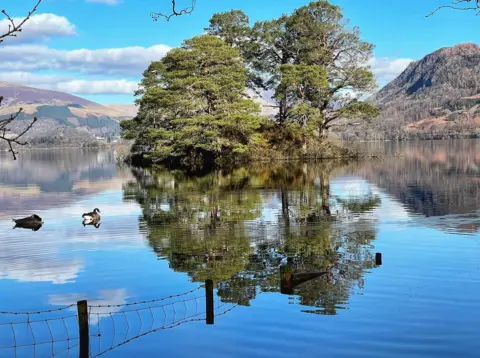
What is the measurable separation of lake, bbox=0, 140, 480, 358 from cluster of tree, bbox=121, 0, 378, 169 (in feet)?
93.8

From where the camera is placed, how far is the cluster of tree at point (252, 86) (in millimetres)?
56500

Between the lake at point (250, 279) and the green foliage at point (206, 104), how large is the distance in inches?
1086

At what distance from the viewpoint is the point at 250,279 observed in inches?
548

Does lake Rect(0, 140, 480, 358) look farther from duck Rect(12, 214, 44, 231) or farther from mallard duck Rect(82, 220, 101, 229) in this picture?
duck Rect(12, 214, 44, 231)

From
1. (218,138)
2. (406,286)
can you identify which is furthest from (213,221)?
(218,138)

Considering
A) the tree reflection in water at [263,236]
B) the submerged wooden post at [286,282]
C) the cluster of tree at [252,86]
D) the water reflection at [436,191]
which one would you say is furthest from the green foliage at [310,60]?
the submerged wooden post at [286,282]

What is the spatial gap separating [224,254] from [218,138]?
132ft

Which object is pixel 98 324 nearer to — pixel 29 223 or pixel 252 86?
pixel 29 223

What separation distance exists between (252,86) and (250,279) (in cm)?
5469

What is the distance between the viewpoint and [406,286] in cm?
1293

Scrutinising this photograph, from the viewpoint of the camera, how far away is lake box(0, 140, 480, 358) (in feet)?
33.3

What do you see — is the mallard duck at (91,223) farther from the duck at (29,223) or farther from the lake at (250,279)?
the duck at (29,223)

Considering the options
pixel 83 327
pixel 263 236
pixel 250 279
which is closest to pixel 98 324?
pixel 83 327

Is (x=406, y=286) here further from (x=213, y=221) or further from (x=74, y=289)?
(x=213, y=221)
